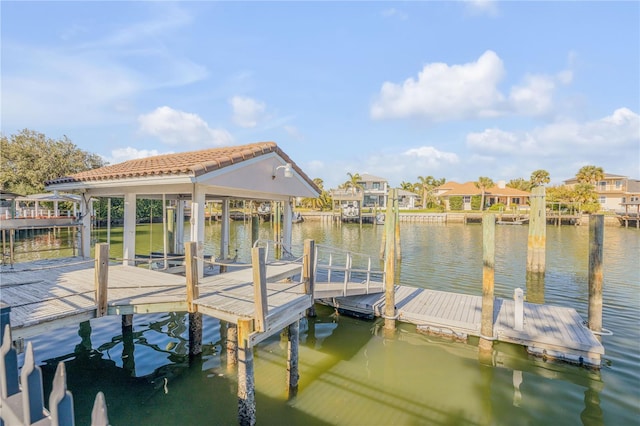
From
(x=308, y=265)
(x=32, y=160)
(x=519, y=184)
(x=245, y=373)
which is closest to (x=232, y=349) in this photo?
(x=245, y=373)

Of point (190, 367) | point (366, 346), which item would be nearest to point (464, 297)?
point (366, 346)

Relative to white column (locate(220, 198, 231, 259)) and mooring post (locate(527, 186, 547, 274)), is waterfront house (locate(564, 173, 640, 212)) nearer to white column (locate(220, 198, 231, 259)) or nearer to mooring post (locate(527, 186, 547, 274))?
mooring post (locate(527, 186, 547, 274))

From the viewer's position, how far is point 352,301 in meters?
11.6

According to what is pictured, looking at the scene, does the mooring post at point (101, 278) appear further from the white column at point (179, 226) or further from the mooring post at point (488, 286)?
the mooring post at point (488, 286)

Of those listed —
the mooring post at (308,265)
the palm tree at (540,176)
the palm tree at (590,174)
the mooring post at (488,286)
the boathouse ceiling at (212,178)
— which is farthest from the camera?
the palm tree at (540,176)

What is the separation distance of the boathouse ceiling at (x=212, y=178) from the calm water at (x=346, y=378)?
4.44m

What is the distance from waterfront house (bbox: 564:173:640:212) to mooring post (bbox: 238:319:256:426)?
7746 centimetres

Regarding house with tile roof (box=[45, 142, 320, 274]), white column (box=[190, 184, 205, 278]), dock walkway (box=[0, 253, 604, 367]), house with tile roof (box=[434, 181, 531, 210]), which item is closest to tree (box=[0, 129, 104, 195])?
house with tile roof (box=[45, 142, 320, 274])

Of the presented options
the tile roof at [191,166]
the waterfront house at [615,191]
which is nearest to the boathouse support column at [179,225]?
the tile roof at [191,166]

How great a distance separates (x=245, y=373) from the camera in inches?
221

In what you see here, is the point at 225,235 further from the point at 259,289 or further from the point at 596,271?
the point at 596,271

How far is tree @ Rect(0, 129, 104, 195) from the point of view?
3456 centimetres

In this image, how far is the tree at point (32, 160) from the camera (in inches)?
1361

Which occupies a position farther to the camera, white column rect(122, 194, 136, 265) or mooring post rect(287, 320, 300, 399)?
white column rect(122, 194, 136, 265)
